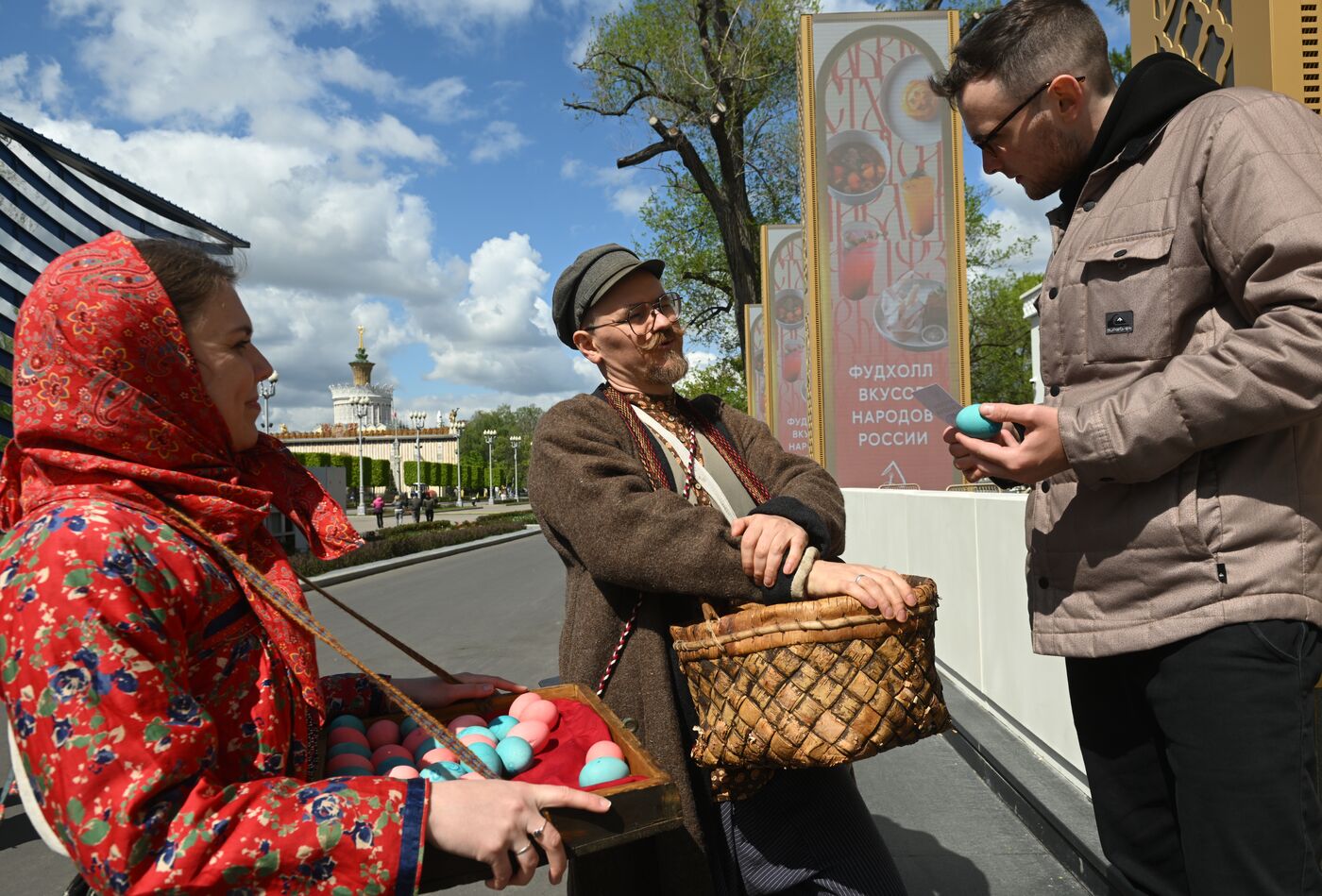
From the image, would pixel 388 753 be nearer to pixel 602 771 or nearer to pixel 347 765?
pixel 347 765

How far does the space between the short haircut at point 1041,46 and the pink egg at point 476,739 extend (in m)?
1.65

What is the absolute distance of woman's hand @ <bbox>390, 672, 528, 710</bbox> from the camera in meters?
2.01

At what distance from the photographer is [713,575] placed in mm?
1984

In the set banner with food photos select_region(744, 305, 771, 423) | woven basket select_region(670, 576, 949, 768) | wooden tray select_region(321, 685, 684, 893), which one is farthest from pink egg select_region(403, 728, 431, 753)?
banner with food photos select_region(744, 305, 771, 423)

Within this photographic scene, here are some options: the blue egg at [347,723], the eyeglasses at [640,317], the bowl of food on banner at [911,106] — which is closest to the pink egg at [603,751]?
the blue egg at [347,723]

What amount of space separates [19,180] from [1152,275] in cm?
1118

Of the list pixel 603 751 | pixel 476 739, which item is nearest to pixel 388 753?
pixel 476 739

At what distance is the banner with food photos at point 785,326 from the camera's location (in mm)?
18438

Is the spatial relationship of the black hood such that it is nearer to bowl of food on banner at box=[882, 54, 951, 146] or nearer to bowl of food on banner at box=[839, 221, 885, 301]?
bowl of food on banner at box=[839, 221, 885, 301]

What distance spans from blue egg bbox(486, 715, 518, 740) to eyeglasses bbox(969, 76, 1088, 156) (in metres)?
1.56

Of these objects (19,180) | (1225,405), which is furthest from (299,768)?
(19,180)

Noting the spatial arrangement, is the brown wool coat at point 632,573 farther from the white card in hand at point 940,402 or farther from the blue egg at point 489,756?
the blue egg at point 489,756

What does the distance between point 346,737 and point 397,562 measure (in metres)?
17.6

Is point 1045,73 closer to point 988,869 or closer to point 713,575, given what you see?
point 713,575
